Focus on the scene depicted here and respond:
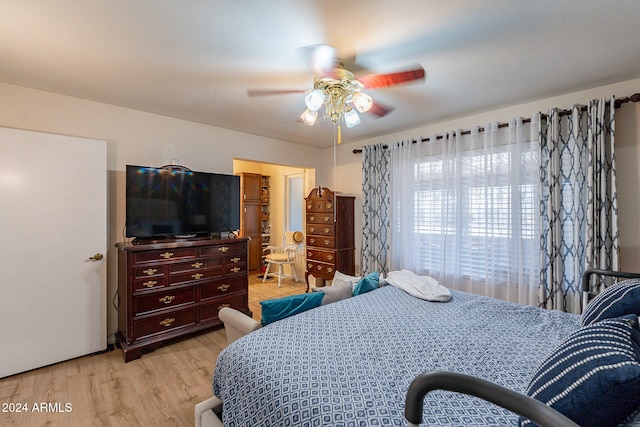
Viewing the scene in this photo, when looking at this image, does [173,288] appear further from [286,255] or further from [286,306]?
[286,255]

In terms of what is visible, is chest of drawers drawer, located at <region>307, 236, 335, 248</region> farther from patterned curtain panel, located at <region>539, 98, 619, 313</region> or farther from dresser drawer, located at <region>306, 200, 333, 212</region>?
patterned curtain panel, located at <region>539, 98, 619, 313</region>

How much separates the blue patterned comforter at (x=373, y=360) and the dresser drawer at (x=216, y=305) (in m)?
1.73

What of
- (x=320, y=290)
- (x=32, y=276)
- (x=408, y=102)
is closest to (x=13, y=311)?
(x=32, y=276)

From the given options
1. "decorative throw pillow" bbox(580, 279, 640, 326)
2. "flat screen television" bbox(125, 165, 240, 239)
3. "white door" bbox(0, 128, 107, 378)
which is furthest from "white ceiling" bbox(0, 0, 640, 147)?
"decorative throw pillow" bbox(580, 279, 640, 326)

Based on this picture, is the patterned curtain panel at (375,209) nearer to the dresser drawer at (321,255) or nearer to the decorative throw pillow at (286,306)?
the dresser drawer at (321,255)

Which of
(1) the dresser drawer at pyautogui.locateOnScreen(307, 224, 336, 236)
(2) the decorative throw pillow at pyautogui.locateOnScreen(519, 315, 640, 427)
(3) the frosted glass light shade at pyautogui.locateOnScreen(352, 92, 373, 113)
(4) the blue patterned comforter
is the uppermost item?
(3) the frosted glass light shade at pyautogui.locateOnScreen(352, 92, 373, 113)

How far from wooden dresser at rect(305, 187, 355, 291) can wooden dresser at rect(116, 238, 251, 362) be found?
1.22 metres

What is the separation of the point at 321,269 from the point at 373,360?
289cm

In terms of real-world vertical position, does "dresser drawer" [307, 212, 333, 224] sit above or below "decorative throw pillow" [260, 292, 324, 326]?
above

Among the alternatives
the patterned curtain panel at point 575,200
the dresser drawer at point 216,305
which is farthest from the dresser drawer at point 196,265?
the patterned curtain panel at point 575,200

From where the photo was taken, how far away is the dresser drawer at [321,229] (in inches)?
161

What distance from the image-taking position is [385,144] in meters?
4.03

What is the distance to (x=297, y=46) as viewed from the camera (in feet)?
6.15

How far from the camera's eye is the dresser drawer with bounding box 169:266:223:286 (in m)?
2.91
